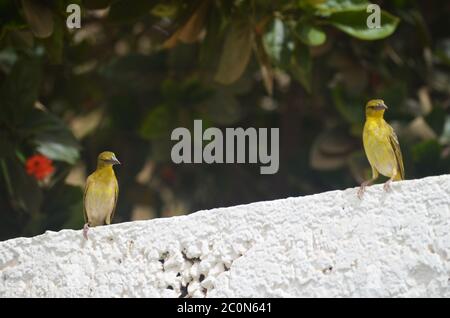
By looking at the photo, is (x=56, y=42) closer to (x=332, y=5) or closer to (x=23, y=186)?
(x=23, y=186)

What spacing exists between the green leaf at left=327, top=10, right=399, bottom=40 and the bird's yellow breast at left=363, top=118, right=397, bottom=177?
1175 millimetres

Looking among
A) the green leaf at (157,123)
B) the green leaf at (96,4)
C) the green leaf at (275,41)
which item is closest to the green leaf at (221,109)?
the green leaf at (157,123)

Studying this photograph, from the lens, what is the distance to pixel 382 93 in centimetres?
597

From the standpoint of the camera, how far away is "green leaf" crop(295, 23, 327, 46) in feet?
17.0

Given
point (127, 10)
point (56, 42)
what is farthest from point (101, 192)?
point (127, 10)

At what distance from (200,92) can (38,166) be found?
1212 mm

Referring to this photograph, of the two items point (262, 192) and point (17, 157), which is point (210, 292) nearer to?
point (17, 157)

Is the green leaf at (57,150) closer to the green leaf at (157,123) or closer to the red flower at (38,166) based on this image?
the red flower at (38,166)

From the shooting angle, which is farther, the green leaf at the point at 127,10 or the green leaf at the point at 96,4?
the green leaf at the point at 127,10

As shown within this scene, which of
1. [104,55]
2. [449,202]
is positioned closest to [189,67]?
[104,55]

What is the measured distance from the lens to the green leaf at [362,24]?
203 inches

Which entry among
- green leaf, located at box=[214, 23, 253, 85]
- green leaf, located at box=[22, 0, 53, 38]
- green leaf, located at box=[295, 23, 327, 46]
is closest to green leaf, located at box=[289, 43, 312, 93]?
green leaf, located at box=[295, 23, 327, 46]

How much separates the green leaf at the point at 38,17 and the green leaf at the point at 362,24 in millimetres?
1564

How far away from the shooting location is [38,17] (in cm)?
474
